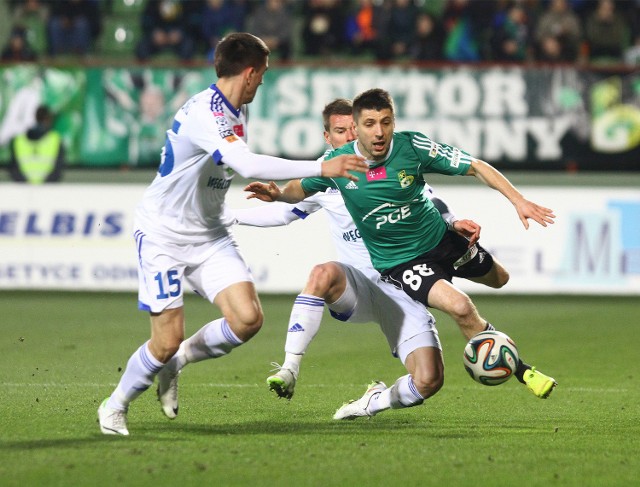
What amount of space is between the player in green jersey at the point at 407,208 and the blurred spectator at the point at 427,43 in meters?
10.7

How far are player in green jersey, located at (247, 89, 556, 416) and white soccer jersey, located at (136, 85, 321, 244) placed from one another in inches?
16.5

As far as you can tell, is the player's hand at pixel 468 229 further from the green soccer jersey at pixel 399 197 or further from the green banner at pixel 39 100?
the green banner at pixel 39 100

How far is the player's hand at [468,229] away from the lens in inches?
278

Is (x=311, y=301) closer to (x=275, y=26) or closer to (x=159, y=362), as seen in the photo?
(x=159, y=362)

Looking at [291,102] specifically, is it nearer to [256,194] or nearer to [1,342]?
[1,342]

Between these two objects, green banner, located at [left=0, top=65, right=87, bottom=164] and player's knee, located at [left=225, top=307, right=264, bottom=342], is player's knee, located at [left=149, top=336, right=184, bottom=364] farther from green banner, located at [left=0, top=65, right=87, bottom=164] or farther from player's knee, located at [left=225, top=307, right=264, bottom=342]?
green banner, located at [left=0, top=65, right=87, bottom=164]

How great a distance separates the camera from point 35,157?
1698 centimetres

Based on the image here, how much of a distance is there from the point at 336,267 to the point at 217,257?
921 mm

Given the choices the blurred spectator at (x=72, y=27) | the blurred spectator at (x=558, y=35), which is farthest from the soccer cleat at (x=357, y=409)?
the blurred spectator at (x=72, y=27)

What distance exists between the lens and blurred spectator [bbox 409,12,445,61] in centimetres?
1770

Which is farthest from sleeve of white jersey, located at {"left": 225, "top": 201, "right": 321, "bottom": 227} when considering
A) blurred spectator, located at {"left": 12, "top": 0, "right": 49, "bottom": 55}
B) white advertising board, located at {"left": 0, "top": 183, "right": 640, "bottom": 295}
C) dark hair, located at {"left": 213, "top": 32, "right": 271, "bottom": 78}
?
blurred spectator, located at {"left": 12, "top": 0, "right": 49, "bottom": 55}

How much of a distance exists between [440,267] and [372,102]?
1072 millimetres

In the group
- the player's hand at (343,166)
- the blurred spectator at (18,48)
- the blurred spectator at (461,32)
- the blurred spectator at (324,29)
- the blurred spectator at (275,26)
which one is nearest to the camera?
the player's hand at (343,166)

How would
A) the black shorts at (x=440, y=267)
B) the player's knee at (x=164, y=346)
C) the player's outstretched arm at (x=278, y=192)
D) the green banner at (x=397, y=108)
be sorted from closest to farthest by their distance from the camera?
the player's knee at (x=164, y=346) < the black shorts at (x=440, y=267) < the player's outstretched arm at (x=278, y=192) < the green banner at (x=397, y=108)
